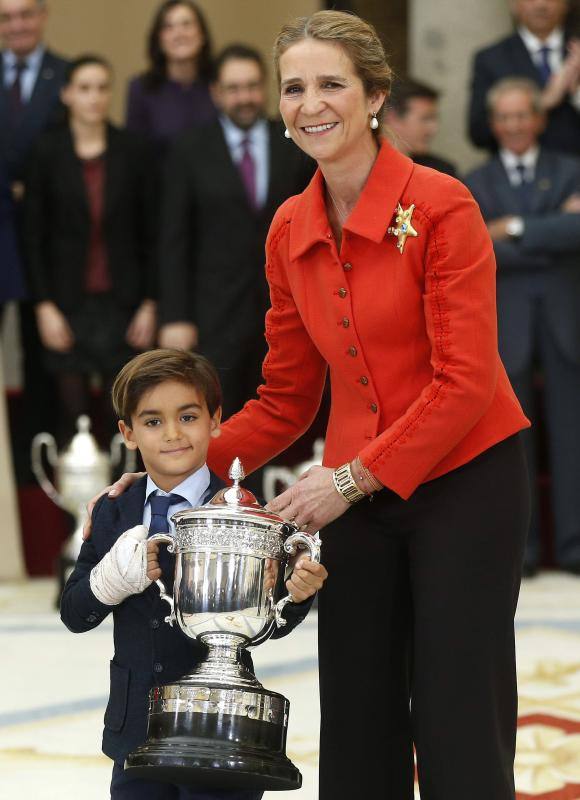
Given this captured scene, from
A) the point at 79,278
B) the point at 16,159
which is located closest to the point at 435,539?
the point at 79,278

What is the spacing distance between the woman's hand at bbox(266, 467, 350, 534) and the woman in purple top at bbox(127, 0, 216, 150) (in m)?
3.91

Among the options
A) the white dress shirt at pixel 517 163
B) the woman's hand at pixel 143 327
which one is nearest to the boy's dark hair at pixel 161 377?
the woman's hand at pixel 143 327

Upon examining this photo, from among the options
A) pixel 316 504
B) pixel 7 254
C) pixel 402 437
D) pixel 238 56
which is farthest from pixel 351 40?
pixel 7 254

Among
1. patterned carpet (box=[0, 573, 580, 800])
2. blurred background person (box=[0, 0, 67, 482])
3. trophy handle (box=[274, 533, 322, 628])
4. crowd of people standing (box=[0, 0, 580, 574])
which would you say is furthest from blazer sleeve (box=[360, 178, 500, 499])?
blurred background person (box=[0, 0, 67, 482])

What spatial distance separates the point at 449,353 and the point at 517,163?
391 centimetres

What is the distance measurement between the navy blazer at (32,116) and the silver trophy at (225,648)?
411cm

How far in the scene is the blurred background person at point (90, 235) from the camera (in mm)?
6086

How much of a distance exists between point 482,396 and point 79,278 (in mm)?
3853

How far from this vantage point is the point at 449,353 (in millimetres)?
2465

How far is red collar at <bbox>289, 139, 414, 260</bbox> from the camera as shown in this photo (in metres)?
2.53

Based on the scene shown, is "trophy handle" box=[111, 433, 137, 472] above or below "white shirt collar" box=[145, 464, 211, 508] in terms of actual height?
above

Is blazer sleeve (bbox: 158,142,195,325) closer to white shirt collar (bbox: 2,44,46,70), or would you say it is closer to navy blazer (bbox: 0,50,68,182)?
navy blazer (bbox: 0,50,68,182)

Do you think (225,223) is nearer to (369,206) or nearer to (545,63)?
(545,63)

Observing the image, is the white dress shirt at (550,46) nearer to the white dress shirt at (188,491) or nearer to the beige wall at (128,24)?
the beige wall at (128,24)
